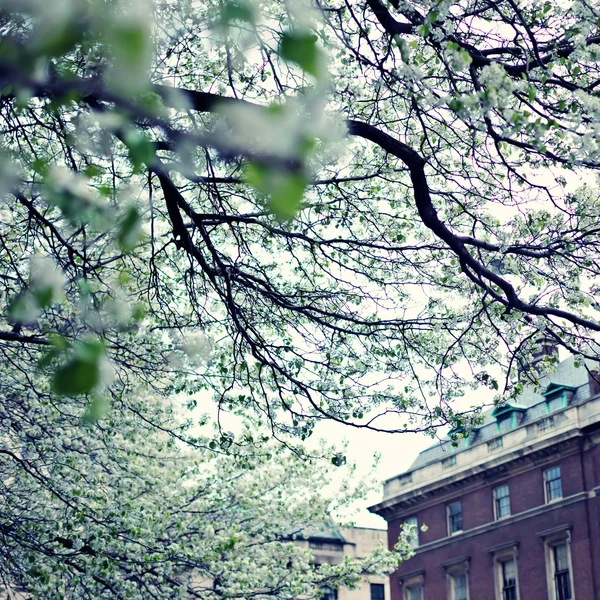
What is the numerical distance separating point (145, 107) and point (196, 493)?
50.9 ft

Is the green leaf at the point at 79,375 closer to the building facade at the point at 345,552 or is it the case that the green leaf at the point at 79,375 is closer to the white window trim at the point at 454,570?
the white window trim at the point at 454,570

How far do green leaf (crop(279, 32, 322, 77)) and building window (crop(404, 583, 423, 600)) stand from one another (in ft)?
133

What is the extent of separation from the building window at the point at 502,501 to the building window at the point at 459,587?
3.35 meters

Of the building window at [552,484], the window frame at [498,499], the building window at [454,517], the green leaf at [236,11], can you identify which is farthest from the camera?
the building window at [454,517]

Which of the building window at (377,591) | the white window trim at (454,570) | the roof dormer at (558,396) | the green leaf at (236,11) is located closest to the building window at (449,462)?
the white window trim at (454,570)

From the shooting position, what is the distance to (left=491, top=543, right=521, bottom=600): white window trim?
34594 mm

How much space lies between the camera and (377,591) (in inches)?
1788

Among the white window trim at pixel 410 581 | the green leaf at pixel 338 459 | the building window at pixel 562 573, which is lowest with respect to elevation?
the green leaf at pixel 338 459

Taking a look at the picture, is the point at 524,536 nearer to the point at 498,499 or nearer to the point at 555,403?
the point at 498,499

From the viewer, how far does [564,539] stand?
3241 cm

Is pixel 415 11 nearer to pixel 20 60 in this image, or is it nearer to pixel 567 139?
pixel 567 139

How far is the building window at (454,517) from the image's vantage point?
38500 millimetres

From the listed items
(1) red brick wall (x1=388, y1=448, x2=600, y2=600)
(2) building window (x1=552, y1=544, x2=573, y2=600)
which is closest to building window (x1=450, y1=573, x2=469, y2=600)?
(1) red brick wall (x1=388, y1=448, x2=600, y2=600)

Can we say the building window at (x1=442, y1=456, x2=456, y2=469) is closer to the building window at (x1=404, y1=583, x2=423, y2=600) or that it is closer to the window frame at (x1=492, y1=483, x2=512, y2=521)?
the window frame at (x1=492, y1=483, x2=512, y2=521)
